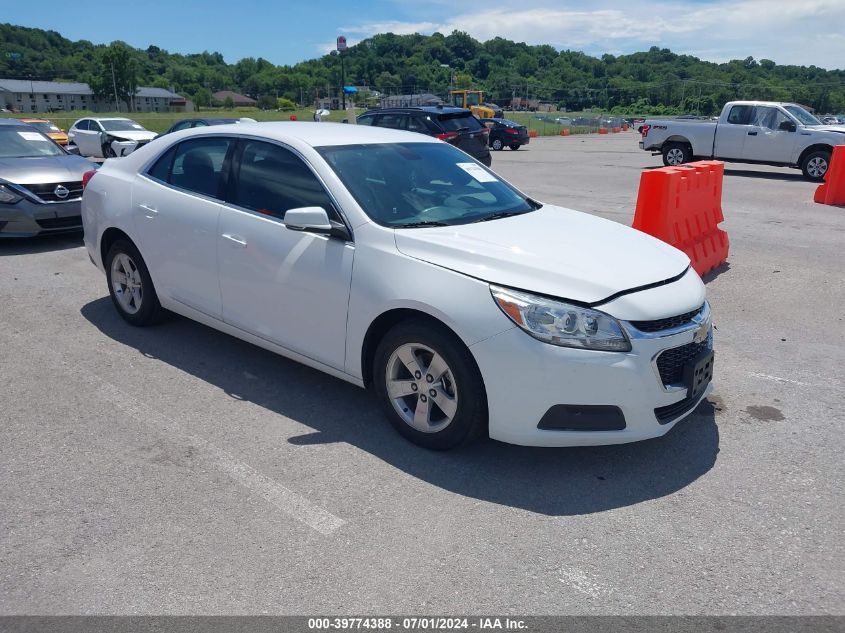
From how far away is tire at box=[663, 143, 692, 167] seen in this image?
19297 millimetres

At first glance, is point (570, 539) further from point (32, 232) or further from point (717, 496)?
point (32, 232)

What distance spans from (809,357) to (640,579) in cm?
335

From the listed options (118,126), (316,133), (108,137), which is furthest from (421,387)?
(118,126)

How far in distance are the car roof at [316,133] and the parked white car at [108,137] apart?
58.7 feet

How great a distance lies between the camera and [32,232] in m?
8.75

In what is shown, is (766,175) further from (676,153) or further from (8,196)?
(8,196)

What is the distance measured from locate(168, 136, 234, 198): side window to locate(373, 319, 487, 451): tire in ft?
6.32

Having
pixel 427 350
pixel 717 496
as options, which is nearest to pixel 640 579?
pixel 717 496

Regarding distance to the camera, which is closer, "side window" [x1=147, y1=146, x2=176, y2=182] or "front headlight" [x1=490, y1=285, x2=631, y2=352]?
"front headlight" [x1=490, y1=285, x2=631, y2=352]

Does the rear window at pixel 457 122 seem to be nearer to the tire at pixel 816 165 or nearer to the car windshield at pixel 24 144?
the tire at pixel 816 165

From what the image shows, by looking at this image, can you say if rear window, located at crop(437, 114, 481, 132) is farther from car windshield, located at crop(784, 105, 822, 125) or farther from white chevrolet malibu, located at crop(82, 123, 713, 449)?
white chevrolet malibu, located at crop(82, 123, 713, 449)

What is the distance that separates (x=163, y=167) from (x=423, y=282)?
2.82m

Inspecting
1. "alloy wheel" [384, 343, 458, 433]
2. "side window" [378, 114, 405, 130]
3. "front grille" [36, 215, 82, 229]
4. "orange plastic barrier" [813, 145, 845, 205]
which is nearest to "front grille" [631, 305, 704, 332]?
"alloy wheel" [384, 343, 458, 433]

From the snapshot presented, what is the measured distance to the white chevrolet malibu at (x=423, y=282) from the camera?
343 centimetres
